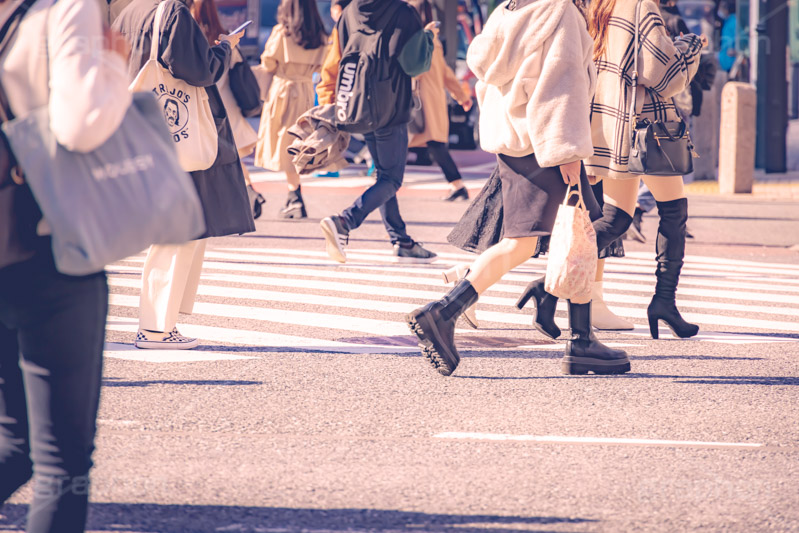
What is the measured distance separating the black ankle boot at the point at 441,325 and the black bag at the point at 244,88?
157 inches

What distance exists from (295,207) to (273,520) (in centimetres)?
861

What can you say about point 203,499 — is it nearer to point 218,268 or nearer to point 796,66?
point 218,268

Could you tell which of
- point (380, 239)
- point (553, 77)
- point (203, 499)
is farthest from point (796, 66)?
point (203, 499)

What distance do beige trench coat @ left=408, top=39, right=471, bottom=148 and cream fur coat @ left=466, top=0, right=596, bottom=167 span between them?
718 centimetres

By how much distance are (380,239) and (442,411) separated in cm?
595

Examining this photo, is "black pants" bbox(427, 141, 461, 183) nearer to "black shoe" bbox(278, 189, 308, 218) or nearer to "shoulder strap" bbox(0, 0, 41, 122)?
"black shoe" bbox(278, 189, 308, 218)

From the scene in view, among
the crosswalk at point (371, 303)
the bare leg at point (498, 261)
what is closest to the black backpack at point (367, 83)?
the crosswalk at point (371, 303)

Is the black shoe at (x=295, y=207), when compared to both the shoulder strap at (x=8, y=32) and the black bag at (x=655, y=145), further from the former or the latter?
the shoulder strap at (x=8, y=32)

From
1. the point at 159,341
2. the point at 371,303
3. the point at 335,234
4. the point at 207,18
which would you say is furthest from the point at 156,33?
the point at 335,234

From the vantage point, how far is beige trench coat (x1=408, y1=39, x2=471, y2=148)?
12.7 m

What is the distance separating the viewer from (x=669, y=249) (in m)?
6.60

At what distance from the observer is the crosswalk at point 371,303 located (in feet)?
21.2

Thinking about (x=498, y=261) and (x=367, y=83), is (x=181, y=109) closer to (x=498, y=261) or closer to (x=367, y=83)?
(x=498, y=261)

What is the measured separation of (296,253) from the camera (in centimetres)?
989
